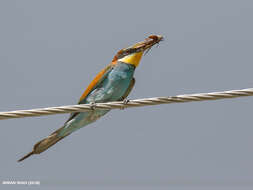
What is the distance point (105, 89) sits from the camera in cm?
582

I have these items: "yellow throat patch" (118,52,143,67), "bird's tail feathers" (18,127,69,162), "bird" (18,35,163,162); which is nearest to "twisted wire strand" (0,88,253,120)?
"bird's tail feathers" (18,127,69,162)

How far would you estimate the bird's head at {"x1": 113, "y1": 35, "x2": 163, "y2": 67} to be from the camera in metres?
6.15

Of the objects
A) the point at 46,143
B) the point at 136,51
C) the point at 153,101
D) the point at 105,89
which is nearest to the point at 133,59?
the point at 136,51

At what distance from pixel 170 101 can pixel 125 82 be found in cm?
179

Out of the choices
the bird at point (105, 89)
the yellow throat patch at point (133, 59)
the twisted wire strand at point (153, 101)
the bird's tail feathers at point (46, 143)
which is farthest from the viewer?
Result: the yellow throat patch at point (133, 59)

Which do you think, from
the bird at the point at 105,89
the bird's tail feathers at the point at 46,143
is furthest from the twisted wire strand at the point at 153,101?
the bird at the point at 105,89

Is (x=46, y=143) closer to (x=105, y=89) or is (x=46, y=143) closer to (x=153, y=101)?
(x=105, y=89)

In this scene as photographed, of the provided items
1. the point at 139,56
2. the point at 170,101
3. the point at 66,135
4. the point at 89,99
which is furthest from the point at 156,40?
the point at 170,101

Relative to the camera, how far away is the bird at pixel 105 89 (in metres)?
5.71

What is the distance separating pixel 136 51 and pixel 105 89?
0.67m

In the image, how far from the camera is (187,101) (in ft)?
13.5

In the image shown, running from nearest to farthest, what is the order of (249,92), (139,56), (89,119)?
(249,92), (89,119), (139,56)

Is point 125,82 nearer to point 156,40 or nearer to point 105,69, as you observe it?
point 105,69

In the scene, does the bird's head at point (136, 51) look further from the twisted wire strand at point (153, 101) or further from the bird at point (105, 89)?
the twisted wire strand at point (153, 101)
